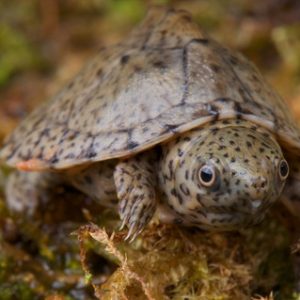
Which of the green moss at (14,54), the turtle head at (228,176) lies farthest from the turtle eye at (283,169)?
the green moss at (14,54)

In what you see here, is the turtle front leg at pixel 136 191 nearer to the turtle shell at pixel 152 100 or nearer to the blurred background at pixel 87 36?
the turtle shell at pixel 152 100

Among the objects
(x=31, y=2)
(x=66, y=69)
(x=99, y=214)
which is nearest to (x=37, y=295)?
(x=99, y=214)

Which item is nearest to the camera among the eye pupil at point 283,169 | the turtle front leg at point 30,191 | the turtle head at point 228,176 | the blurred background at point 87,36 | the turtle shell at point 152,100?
the turtle head at point 228,176

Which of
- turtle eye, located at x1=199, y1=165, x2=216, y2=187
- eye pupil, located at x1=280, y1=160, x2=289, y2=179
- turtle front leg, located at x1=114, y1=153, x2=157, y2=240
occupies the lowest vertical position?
turtle front leg, located at x1=114, y1=153, x2=157, y2=240

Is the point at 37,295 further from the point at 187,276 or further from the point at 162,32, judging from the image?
the point at 162,32

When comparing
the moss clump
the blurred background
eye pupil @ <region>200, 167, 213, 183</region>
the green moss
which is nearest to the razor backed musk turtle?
eye pupil @ <region>200, 167, 213, 183</region>

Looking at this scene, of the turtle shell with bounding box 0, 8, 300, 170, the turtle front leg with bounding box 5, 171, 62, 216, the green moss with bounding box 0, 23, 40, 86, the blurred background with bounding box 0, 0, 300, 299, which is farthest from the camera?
the green moss with bounding box 0, 23, 40, 86

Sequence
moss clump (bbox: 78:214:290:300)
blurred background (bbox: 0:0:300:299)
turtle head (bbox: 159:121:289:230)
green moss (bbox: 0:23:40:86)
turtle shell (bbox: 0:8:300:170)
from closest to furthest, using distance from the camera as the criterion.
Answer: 1. turtle head (bbox: 159:121:289:230)
2. moss clump (bbox: 78:214:290:300)
3. turtle shell (bbox: 0:8:300:170)
4. blurred background (bbox: 0:0:300:299)
5. green moss (bbox: 0:23:40:86)

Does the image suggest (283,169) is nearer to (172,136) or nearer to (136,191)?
(172,136)

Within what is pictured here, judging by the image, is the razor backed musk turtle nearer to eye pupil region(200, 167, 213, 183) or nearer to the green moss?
eye pupil region(200, 167, 213, 183)
